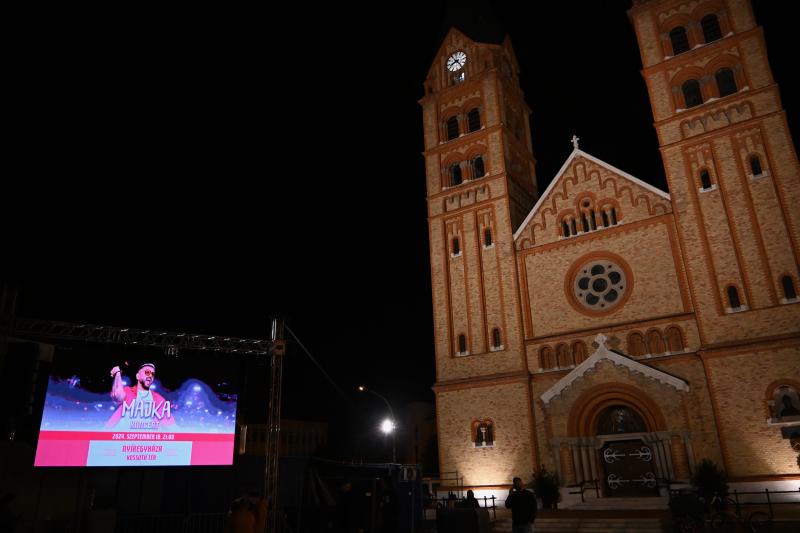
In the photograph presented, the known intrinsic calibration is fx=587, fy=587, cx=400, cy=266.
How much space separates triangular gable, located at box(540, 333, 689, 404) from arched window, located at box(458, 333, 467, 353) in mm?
4840

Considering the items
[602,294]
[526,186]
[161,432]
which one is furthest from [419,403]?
[161,432]

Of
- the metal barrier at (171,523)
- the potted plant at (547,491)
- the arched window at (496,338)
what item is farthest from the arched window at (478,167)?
the metal barrier at (171,523)

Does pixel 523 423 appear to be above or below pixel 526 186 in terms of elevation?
below

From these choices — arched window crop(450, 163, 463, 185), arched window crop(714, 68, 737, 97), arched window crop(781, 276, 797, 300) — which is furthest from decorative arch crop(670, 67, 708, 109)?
arched window crop(450, 163, 463, 185)

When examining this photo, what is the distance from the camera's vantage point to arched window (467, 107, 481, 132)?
3228 cm

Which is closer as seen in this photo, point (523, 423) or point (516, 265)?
point (523, 423)

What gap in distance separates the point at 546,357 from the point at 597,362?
283 centimetres

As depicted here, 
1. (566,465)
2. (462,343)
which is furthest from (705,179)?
(566,465)

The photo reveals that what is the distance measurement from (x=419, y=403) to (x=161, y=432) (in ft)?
151

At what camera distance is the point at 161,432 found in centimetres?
1848

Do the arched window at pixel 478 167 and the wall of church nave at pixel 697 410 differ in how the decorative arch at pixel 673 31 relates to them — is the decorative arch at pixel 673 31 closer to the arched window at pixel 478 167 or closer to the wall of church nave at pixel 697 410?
the arched window at pixel 478 167

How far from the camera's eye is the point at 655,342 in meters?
23.4

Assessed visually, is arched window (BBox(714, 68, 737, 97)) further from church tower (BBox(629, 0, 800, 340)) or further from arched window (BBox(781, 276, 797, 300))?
arched window (BBox(781, 276, 797, 300))

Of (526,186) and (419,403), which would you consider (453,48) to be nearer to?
(526,186)
